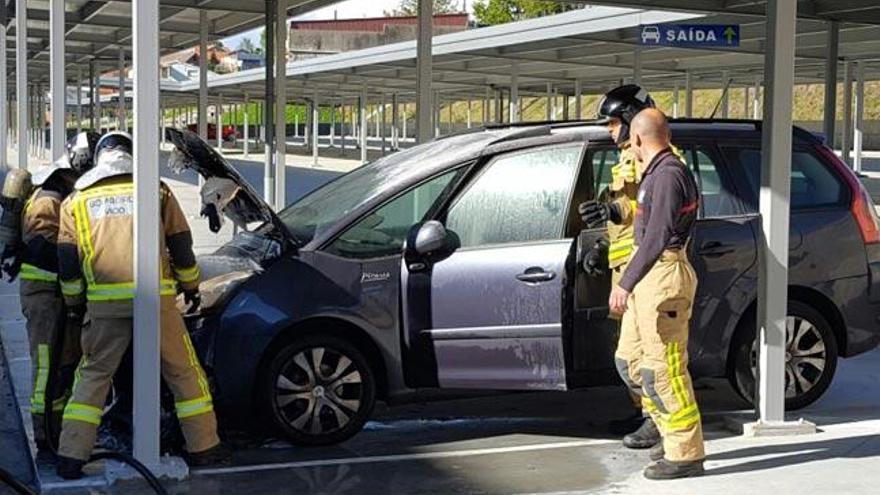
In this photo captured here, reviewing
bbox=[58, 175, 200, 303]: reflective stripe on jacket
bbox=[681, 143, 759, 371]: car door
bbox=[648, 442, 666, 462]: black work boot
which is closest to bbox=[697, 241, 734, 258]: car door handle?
bbox=[681, 143, 759, 371]: car door

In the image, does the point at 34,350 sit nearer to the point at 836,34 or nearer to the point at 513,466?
the point at 513,466

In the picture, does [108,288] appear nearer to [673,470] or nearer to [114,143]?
[114,143]

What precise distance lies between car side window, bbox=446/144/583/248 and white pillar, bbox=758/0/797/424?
3.56 ft

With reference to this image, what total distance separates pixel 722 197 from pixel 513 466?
2146 millimetres

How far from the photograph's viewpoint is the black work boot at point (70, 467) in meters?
5.52

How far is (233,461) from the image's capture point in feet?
19.9

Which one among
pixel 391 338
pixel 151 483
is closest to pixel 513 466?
pixel 391 338

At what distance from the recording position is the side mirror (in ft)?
20.4

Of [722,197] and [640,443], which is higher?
[722,197]

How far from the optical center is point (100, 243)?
5.50 meters

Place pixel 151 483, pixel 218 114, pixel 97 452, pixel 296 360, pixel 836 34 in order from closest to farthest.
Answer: pixel 151 483, pixel 97 452, pixel 296 360, pixel 836 34, pixel 218 114

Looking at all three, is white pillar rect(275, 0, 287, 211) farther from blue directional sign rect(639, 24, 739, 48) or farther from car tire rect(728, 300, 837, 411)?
car tire rect(728, 300, 837, 411)

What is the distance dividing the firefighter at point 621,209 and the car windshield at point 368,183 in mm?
856

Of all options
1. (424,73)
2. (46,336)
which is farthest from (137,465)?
(424,73)
